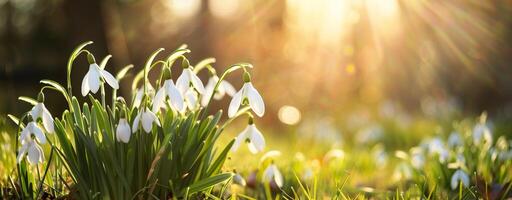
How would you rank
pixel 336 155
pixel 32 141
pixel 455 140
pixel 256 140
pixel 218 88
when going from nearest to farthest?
pixel 32 141 < pixel 256 140 < pixel 218 88 < pixel 336 155 < pixel 455 140

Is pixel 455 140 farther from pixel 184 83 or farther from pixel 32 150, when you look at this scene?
pixel 32 150

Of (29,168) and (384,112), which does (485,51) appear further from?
(29,168)

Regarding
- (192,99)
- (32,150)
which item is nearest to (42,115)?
(32,150)

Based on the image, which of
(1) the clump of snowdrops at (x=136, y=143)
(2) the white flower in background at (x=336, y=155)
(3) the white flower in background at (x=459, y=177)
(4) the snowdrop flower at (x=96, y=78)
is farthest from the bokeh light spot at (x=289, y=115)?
(4) the snowdrop flower at (x=96, y=78)

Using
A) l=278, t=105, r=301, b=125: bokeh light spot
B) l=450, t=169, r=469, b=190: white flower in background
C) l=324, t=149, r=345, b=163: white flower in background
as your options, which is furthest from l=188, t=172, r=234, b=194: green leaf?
l=278, t=105, r=301, b=125: bokeh light spot

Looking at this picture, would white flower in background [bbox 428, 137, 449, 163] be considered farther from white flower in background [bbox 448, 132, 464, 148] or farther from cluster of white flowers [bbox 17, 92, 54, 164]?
cluster of white flowers [bbox 17, 92, 54, 164]

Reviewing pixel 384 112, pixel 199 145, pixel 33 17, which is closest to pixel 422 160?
pixel 199 145
